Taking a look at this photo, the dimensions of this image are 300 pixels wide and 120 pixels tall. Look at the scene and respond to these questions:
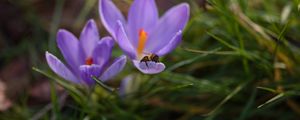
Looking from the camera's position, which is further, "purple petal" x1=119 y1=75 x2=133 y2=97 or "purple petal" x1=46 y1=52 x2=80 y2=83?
"purple petal" x1=119 y1=75 x2=133 y2=97

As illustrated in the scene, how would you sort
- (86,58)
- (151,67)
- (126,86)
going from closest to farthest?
(151,67), (86,58), (126,86)

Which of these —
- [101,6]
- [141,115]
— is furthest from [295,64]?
[101,6]

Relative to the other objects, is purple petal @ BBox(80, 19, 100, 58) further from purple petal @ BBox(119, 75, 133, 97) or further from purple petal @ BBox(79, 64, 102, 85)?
purple petal @ BBox(119, 75, 133, 97)

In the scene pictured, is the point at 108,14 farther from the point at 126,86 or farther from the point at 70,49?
the point at 126,86

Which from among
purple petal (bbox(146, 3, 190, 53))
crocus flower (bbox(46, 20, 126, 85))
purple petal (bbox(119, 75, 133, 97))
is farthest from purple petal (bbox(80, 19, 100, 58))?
purple petal (bbox(119, 75, 133, 97))

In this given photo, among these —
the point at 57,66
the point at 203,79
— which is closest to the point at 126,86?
the point at 203,79

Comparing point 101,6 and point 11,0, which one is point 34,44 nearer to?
point 11,0
